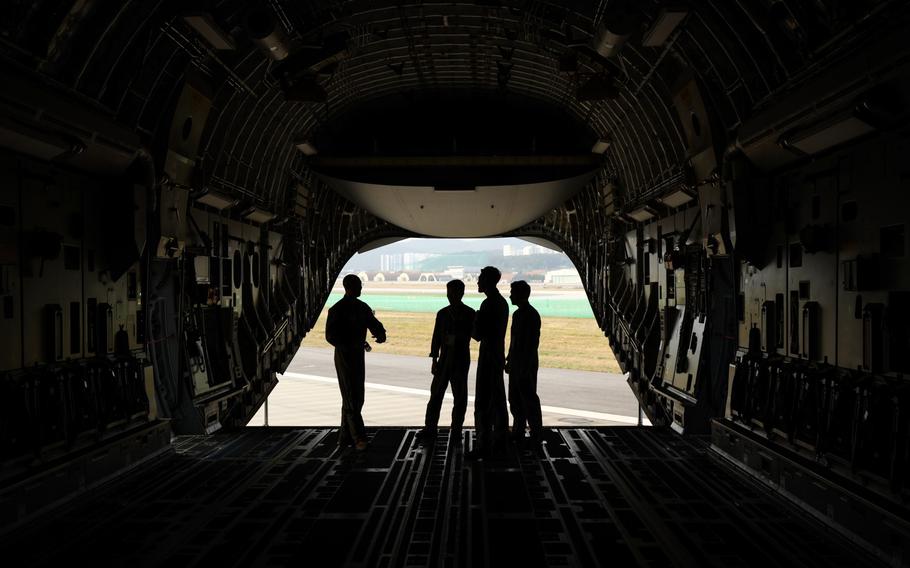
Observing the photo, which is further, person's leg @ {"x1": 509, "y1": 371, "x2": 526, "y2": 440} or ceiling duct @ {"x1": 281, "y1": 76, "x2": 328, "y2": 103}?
ceiling duct @ {"x1": 281, "y1": 76, "x2": 328, "y2": 103}

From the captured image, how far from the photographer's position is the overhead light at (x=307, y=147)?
40.2 ft

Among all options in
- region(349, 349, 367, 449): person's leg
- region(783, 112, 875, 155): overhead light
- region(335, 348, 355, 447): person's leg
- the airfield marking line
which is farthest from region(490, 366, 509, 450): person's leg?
the airfield marking line

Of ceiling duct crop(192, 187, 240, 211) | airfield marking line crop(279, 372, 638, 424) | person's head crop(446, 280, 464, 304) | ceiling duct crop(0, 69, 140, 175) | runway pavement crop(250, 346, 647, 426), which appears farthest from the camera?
airfield marking line crop(279, 372, 638, 424)

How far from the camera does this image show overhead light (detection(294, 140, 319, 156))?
12.2 meters

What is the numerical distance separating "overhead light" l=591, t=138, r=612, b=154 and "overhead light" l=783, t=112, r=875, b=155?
231 inches

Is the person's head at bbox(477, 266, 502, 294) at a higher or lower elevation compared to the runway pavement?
higher

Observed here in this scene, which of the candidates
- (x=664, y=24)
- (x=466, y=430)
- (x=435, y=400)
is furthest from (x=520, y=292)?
(x=664, y=24)

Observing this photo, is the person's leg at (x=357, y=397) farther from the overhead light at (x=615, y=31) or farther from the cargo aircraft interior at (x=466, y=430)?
the overhead light at (x=615, y=31)

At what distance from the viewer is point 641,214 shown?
11602mm

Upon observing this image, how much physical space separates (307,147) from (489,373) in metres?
6.17

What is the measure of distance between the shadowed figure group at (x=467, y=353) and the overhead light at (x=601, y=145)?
15.0 feet

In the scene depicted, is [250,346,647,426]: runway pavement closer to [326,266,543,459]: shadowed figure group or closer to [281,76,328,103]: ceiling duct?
[326,266,543,459]: shadowed figure group

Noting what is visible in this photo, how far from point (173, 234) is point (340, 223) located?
33.3 feet

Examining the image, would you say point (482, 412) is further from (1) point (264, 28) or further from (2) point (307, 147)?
(2) point (307, 147)
